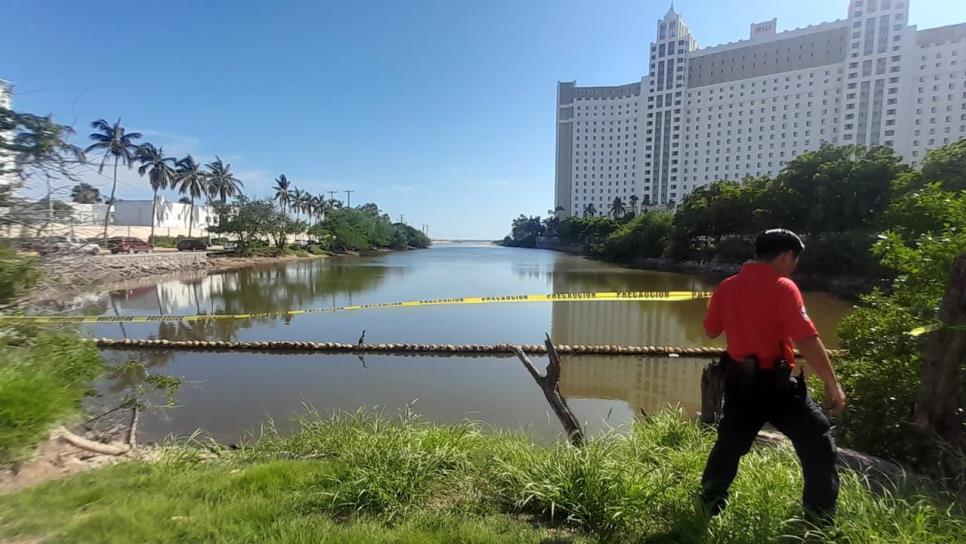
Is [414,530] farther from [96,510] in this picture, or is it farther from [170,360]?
[170,360]

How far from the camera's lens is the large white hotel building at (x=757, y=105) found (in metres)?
67.6

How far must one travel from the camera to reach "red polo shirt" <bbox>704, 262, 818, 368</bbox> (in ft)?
6.41

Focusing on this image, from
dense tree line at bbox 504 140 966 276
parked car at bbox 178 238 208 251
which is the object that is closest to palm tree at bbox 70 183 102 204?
dense tree line at bbox 504 140 966 276

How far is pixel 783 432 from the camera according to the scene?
203cm

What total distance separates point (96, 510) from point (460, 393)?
218 inches

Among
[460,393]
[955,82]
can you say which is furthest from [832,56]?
[460,393]

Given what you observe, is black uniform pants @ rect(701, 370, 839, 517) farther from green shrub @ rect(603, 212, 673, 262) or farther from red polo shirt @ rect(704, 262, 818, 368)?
green shrub @ rect(603, 212, 673, 262)

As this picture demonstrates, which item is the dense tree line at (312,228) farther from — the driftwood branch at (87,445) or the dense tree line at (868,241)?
the driftwood branch at (87,445)

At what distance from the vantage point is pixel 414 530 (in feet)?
7.24

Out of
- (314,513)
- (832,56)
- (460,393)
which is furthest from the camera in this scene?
(832,56)

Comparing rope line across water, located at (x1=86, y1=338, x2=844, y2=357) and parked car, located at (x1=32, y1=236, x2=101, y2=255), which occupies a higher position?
parked car, located at (x1=32, y1=236, x2=101, y2=255)

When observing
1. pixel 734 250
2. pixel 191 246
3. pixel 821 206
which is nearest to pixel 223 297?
pixel 191 246

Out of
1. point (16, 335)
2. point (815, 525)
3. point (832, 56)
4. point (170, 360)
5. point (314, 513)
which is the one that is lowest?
point (170, 360)

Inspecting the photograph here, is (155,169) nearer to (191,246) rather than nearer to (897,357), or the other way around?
(191,246)
